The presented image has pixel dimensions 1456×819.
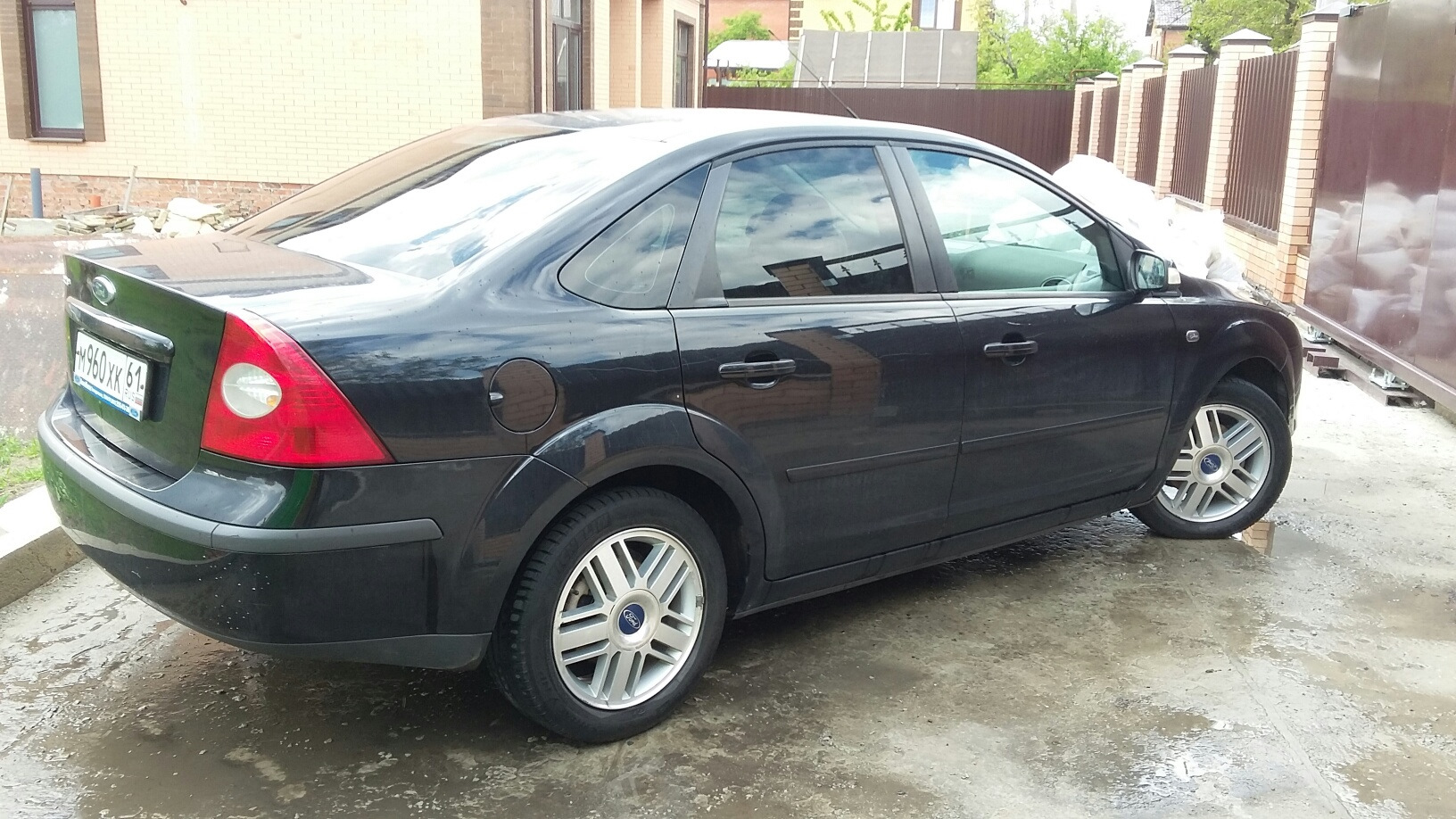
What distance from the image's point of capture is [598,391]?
3074 mm

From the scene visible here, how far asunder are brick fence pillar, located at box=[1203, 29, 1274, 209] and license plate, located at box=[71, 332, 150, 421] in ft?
44.5

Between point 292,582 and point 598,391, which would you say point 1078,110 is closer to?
point 598,391

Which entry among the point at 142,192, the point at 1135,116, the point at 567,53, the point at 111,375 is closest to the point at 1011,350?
the point at 111,375

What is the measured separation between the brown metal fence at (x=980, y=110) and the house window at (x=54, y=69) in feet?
43.9

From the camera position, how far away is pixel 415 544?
284 cm

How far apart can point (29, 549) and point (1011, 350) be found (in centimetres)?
328

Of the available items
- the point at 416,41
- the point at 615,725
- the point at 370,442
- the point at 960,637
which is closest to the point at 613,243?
the point at 370,442

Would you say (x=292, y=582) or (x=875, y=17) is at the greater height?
(x=875, y=17)

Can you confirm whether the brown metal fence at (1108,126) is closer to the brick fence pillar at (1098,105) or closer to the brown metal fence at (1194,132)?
the brick fence pillar at (1098,105)

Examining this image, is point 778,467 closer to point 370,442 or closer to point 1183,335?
point 370,442

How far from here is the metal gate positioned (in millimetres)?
7449

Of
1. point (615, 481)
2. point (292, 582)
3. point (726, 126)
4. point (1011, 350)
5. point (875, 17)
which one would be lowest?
point (292, 582)

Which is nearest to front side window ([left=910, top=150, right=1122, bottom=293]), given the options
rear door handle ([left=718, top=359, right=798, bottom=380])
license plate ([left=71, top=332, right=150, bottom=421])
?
rear door handle ([left=718, top=359, right=798, bottom=380])

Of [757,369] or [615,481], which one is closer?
[615,481]
